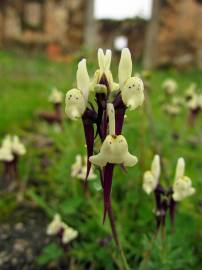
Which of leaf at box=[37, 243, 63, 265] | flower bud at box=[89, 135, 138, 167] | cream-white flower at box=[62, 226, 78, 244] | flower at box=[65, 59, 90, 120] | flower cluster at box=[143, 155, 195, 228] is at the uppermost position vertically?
flower at box=[65, 59, 90, 120]

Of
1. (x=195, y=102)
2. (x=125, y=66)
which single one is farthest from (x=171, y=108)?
(x=125, y=66)

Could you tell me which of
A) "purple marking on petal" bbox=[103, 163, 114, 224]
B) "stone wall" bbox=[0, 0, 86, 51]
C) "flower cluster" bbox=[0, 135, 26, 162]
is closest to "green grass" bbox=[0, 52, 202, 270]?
"flower cluster" bbox=[0, 135, 26, 162]

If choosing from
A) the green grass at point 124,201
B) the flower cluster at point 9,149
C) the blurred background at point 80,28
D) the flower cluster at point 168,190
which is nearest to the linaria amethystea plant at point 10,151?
the flower cluster at point 9,149

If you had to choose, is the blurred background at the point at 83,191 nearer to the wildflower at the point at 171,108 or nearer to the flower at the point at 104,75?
the wildflower at the point at 171,108

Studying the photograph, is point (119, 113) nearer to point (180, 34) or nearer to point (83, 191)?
point (83, 191)

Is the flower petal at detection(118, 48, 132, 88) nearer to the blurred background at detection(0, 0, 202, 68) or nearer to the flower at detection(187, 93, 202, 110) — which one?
the flower at detection(187, 93, 202, 110)

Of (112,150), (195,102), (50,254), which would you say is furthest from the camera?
(195,102)
